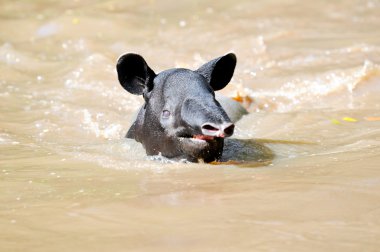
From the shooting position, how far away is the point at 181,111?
599 centimetres

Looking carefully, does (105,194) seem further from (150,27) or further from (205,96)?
(150,27)

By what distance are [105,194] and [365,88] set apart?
217 inches

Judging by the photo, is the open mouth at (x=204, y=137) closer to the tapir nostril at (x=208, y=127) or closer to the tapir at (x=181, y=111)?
the tapir at (x=181, y=111)

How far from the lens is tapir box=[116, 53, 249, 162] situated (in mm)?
5578

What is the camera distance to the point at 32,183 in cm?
566

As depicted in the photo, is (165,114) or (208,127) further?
(165,114)

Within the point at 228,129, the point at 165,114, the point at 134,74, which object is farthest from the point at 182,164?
the point at 134,74

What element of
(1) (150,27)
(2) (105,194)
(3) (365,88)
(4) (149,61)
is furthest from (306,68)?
(2) (105,194)

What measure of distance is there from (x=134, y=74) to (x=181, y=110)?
1000mm

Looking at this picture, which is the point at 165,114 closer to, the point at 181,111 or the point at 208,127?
the point at 181,111

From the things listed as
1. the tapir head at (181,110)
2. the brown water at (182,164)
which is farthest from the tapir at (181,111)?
the brown water at (182,164)

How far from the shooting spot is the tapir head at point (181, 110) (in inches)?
220

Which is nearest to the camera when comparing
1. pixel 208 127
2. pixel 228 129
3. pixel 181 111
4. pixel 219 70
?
pixel 228 129

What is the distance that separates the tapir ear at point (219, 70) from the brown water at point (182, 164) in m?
0.82
